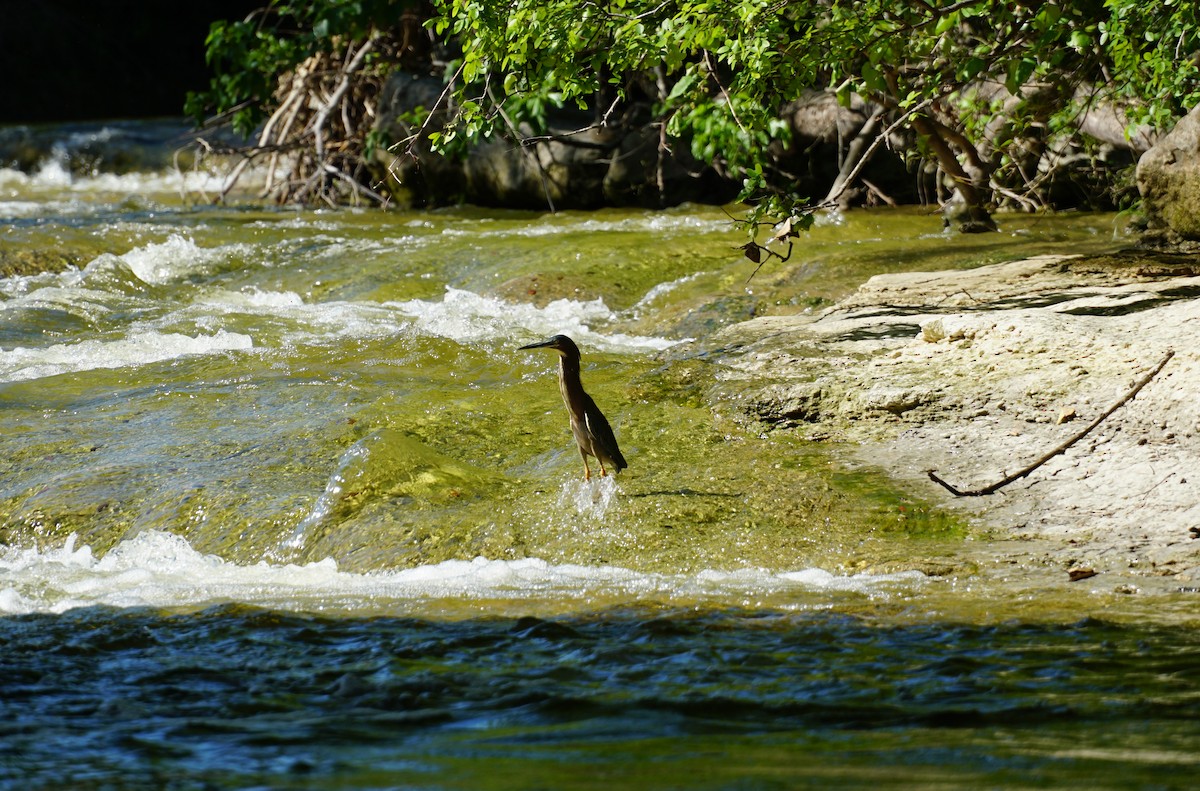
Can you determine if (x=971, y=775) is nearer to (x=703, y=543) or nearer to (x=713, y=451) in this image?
(x=703, y=543)

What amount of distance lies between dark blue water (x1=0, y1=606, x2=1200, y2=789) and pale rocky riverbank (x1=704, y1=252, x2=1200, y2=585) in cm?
112

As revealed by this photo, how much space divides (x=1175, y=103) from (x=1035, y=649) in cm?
756

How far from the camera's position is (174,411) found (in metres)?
7.22

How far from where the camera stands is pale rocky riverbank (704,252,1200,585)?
5.05 meters

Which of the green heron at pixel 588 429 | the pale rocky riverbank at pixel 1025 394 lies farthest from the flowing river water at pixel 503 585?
the pale rocky riverbank at pixel 1025 394

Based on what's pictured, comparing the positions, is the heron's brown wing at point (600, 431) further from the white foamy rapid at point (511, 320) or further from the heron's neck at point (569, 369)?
the white foamy rapid at point (511, 320)

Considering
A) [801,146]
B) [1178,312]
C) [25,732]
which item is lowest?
[25,732]

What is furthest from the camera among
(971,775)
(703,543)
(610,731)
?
(703,543)

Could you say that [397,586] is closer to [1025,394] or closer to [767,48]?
[1025,394]

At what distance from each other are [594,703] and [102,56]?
26.4m

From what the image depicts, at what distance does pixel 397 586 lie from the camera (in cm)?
495

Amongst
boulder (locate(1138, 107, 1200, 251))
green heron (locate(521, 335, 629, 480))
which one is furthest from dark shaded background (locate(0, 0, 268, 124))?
green heron (locate(521, 335, 629, 480))

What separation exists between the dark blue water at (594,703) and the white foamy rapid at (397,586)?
213 mm

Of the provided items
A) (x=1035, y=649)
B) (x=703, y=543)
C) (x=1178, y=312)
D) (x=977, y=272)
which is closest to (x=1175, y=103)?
(x=977, y=272)
